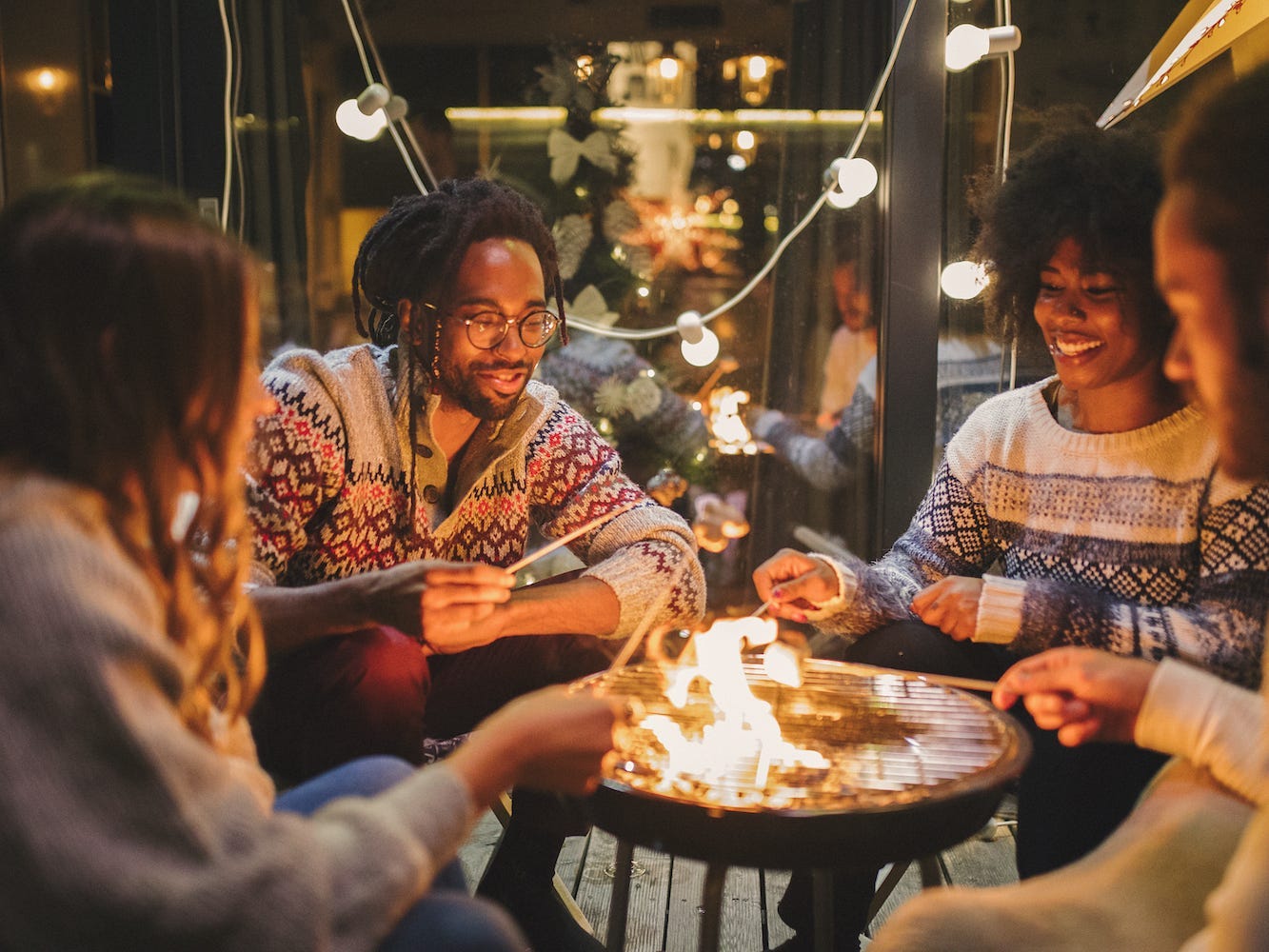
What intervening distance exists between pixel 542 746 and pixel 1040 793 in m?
1.07

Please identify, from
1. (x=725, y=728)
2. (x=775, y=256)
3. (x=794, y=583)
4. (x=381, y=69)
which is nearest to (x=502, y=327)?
(x=794, y=583)

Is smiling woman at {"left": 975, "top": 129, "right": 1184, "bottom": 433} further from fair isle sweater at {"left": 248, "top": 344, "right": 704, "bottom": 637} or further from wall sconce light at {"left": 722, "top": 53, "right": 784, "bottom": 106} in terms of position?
wall sconce light at {"left": 722, "top": 53, "right": 784, "bottom": 106}

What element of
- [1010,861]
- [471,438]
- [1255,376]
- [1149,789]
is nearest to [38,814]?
[1255,376]

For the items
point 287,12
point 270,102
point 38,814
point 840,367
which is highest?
point 287,12

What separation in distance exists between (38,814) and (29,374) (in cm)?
40

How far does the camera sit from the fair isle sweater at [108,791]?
829mm

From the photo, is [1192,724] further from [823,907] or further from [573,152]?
[573,152]

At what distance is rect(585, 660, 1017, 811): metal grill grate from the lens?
139 centimetres

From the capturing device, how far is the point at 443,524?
2.28 meters

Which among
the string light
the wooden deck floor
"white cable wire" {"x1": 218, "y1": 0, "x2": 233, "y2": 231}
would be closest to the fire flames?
the wooden deck floor

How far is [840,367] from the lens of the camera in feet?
11.7

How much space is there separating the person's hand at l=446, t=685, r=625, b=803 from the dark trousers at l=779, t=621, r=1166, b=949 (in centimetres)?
59

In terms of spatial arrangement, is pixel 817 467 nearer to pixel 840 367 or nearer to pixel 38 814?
pixel 840 367

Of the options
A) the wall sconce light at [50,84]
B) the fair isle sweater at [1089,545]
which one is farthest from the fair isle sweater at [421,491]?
the wall sconce light at [50,84]
